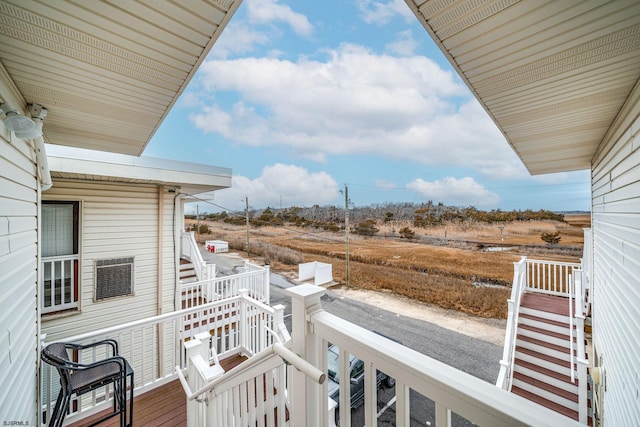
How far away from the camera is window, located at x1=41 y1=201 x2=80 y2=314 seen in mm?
3672

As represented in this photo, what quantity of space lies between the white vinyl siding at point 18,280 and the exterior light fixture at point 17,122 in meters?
0.05

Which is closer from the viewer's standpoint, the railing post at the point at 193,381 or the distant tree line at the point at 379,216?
the railing post at the point at 193,381

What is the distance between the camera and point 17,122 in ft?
5.02

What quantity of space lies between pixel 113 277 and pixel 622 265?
6.05m

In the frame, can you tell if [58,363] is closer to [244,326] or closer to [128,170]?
[244,326]

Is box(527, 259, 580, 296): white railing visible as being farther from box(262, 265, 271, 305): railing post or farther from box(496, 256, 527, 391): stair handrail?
box(262, 265, 271, 305): railing post

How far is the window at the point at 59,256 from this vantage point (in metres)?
3.67

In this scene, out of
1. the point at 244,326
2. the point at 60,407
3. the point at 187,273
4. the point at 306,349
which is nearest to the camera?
the point at 306,349

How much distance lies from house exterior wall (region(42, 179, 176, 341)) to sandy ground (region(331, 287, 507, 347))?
652 centimetres

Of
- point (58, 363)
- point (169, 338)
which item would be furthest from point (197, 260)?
point (58, 363)

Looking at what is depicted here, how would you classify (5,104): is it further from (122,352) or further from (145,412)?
(122,352)

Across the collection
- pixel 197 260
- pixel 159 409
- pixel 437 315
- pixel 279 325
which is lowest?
pixel 437 315

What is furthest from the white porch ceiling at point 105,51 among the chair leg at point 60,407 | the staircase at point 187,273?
the staircase at point 187,273

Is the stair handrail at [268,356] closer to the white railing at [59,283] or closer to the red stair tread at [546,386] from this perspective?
the white railing at [59,283]
